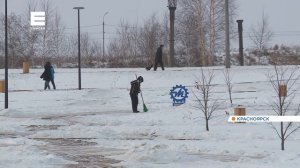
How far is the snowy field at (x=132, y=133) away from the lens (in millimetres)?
10695

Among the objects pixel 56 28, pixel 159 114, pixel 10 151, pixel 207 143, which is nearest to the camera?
pixel 10 151

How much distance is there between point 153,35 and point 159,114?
43.1 metres

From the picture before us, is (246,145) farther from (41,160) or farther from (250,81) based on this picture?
(250,81)

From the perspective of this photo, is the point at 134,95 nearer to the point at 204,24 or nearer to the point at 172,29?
the point at 172,29

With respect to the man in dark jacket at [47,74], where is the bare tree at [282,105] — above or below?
below

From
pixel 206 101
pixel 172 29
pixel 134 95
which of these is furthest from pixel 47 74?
pixel 172 29

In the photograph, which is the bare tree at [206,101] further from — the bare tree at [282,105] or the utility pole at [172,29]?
the utility pole at [172,29]

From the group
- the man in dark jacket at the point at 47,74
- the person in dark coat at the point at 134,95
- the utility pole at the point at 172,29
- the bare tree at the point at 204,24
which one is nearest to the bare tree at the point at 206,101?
the person in dark coat at the point at 134,95

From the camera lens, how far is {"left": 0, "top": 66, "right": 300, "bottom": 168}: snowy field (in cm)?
1070

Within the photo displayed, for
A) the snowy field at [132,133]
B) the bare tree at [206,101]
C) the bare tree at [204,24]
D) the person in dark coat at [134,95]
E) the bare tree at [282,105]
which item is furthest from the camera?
the bare tree at [204,24]

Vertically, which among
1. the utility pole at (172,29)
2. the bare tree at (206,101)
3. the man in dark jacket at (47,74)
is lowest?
the bare tree at (206,101)

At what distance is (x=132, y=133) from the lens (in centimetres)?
1520

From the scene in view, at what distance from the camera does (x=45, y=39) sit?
5850cm

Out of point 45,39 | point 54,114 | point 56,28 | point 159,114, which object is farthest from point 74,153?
point 56,28
